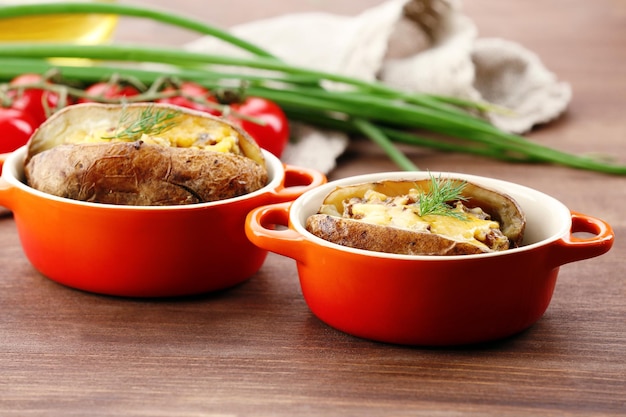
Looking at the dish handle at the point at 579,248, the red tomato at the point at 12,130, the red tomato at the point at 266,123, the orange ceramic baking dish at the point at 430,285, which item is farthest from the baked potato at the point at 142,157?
the red tomato at the point at 266,123

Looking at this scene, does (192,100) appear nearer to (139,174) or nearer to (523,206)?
(139,174)

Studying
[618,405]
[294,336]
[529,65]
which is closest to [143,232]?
[294,336]

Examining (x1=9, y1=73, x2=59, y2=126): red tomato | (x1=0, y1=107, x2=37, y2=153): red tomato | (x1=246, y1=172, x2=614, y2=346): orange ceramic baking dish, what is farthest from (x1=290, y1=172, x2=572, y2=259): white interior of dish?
(x1=9, y1=73, x2=59, y2=126): red tomato

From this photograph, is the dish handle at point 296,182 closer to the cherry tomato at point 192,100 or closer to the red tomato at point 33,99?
the cherry tomato at point 192,100

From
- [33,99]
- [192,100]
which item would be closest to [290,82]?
[192,100]

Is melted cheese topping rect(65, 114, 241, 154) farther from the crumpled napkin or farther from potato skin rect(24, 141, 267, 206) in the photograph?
the crumpled napkin

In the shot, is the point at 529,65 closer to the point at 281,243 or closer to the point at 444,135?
the point at 444,135

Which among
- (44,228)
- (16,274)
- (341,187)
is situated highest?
(341,187)
